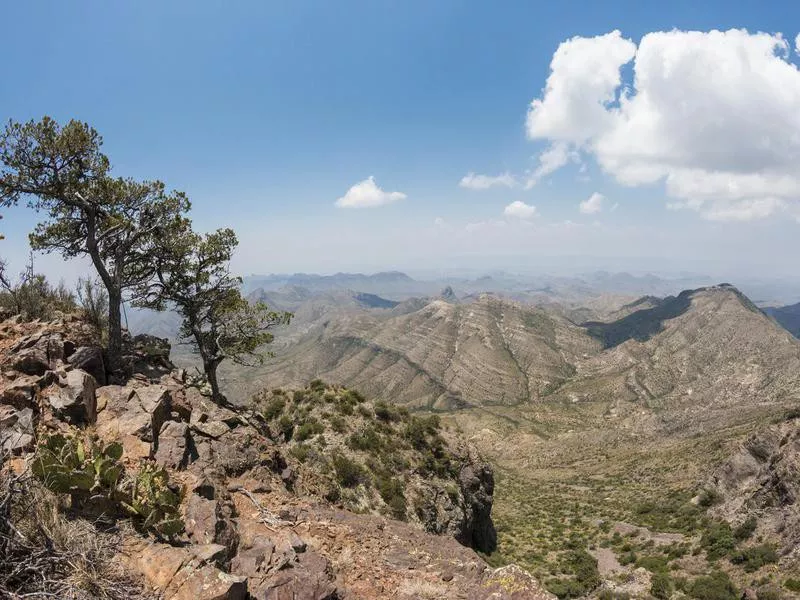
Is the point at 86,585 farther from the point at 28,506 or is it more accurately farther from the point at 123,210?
the point at 123,210

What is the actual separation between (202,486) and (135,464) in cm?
205

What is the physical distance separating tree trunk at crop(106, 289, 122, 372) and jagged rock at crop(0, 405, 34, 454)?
7266mm

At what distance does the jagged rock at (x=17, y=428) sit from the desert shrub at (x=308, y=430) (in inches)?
737

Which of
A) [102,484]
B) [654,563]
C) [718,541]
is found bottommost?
[654,563]

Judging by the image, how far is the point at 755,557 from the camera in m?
29.9

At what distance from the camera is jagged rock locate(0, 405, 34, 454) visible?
32.1ft

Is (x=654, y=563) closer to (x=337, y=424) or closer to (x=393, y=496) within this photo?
(x=393, y=496)

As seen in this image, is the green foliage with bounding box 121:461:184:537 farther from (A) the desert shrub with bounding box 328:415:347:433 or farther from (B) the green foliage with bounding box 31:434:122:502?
(A) the desert shrub with bounding box 328:415:347:433

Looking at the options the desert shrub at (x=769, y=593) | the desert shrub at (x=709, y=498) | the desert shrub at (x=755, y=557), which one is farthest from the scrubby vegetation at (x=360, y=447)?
the desert shrub at (x=709, y=498)

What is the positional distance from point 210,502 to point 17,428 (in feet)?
17.2

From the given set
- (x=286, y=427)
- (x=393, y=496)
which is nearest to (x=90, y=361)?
(x=286, y=427)

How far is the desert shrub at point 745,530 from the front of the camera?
3477cm

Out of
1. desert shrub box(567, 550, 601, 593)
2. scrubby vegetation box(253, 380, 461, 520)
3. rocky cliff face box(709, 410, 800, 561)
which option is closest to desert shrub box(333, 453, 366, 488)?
scrubby vegetation box(253, 380, 461, 520)

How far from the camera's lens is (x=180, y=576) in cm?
776
